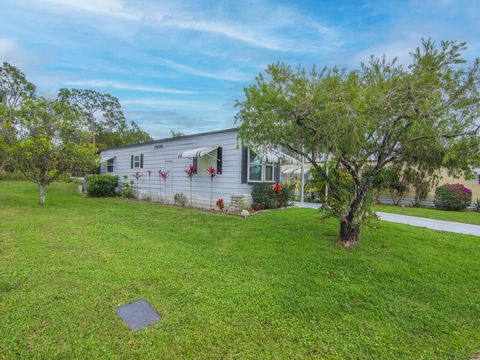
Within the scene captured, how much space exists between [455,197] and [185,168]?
13853 millimetres

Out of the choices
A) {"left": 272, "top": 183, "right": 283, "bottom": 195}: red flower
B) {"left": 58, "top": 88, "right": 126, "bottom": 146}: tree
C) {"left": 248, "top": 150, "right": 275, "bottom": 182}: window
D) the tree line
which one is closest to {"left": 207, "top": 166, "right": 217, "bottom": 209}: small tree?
{"left": 248, "top": 150, "right": 275, "bottom": 182}: window

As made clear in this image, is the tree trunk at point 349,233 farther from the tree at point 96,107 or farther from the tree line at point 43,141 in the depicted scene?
the tree at point 96,107

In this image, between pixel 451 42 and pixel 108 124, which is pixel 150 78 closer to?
pixel 451 42

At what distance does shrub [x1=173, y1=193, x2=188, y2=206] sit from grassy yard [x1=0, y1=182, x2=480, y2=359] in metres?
5.98

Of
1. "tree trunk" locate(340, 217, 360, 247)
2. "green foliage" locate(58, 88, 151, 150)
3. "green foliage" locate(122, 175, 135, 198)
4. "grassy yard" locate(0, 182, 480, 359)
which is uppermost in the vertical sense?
"green foliage" locate(58, 88, 151, 150)

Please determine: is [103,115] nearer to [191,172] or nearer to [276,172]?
[191,172]

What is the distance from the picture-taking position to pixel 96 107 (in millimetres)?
40375

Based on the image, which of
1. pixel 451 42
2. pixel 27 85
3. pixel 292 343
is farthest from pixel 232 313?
pixel 27 85

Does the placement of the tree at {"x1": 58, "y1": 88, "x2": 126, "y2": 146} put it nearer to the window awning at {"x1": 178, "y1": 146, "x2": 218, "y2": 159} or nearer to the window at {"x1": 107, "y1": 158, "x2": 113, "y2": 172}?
the window at {"x1": 107, "y1": 158, "x2": 113, "y2": 172}

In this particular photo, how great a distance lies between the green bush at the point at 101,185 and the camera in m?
16.5

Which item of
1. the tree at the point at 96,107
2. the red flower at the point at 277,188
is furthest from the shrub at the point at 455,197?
the tree at the point at 96,107

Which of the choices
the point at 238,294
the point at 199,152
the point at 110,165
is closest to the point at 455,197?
the point at 199,152

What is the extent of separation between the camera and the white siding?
37.2ft

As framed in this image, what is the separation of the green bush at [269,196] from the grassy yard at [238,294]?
4.36m
